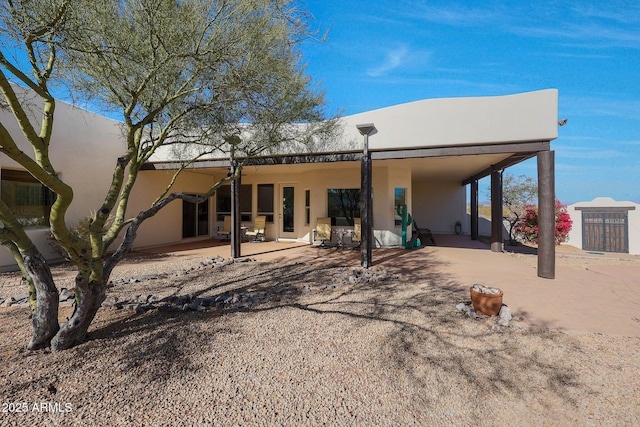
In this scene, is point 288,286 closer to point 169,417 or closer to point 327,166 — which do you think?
point 169,417

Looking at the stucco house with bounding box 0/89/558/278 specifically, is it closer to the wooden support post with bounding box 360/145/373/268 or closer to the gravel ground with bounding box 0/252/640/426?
the wooden support post with bounding box 360/145/373/268

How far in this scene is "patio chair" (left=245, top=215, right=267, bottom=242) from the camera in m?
11.5

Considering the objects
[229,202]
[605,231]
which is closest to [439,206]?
[605,231]

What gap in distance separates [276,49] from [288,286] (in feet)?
13.0

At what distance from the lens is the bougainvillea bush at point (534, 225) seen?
1218 cm

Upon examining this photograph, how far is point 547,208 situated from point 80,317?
296 inches

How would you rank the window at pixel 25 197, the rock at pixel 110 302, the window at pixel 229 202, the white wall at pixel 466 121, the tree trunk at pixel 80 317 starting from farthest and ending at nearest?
the window at pixel 229 202
the window at pixel 25 197
the white wall at pixel 466 121
the rock at pixel 110 302
the tree trunk at pixel 80 317

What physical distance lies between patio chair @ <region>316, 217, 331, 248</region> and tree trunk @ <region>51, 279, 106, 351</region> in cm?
756

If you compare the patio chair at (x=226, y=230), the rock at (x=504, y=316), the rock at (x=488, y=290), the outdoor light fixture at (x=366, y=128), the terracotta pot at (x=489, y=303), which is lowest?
the rock at (x=504, y=316)

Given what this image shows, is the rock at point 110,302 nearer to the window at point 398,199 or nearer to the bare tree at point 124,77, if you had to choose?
the bare tree at point 124,77

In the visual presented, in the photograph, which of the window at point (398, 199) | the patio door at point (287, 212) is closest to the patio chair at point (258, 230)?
the patio door at point (287, 212)

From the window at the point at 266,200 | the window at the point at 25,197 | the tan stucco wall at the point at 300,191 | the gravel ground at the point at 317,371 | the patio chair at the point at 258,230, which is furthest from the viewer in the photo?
the window at the point at 266,200

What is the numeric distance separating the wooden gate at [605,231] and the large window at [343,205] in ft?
35.4

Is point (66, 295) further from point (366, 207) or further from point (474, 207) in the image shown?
point (474, 207)
